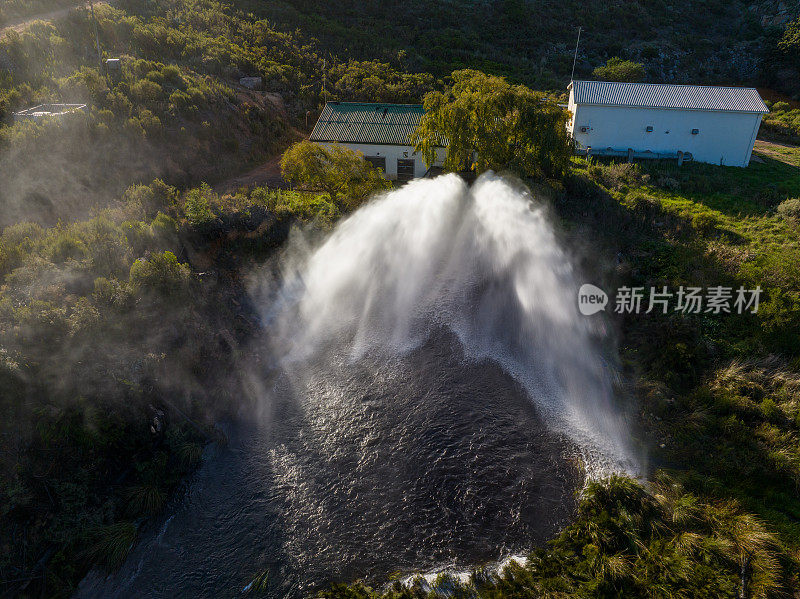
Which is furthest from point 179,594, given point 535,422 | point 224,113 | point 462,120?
point 224,113

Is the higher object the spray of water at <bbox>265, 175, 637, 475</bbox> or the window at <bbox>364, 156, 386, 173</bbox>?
the window at <bbox>364, 156, 386, 173</bbox>

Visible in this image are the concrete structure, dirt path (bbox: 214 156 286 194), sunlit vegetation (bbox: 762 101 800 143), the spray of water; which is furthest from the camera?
sunlit vegetation (bbox: 762 101 800 143)

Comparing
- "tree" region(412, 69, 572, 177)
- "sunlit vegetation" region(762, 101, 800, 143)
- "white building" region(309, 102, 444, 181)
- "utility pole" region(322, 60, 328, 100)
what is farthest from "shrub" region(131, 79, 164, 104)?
"sunlit vegetation" region(762, 101, 800, 143)

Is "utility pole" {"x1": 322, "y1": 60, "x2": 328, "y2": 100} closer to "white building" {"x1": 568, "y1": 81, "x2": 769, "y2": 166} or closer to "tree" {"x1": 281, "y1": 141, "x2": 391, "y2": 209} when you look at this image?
"tree" {"x1": 281, "y1": 141, "x2": 391, "y2": 209}

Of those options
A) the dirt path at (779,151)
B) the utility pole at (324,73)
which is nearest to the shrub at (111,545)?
the utility pole at (324,73)

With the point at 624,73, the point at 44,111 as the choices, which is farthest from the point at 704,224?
the point at 44,111

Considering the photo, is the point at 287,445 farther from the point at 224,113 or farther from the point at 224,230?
the point at 224,113

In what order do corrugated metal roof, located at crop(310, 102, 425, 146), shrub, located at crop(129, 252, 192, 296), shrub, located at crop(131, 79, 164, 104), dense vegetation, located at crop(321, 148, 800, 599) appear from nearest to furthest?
dense vegetation, located at crop(321, 148, 800, 599) → shrub, located at crop(129, 252, 192, 296) → shrub, located at crop(131, 79, 164, 104) → corrugated metal roof, located at crop(310, 102, 425, 146)
